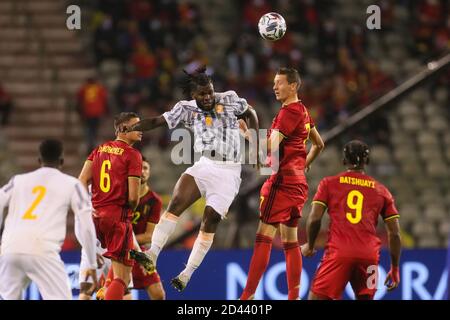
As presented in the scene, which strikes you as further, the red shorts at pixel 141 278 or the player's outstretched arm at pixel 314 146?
the red shorts at pixel 141 278

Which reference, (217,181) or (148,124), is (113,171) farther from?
(217,181)

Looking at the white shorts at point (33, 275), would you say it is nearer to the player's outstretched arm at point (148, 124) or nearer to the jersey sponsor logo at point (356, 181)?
the player's outstretched arm at point (148, 124)

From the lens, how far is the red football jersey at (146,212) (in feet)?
36.9

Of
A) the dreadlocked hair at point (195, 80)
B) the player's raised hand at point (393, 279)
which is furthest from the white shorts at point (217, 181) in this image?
the player's raised hand at point (393, 279)

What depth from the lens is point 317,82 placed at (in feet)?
63.3

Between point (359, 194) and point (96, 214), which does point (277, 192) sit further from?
point (96, 214)

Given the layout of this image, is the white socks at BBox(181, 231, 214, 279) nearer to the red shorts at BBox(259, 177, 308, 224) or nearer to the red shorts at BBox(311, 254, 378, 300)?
the red shorts at BBox(259, 177, 308, 224)

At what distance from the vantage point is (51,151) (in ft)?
28.8

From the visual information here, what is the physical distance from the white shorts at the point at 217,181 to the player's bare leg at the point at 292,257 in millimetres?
575

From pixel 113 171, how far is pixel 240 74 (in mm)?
8797

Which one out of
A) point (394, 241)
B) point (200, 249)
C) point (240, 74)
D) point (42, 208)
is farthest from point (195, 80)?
point (240, 74)

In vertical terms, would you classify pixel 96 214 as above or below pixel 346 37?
below
